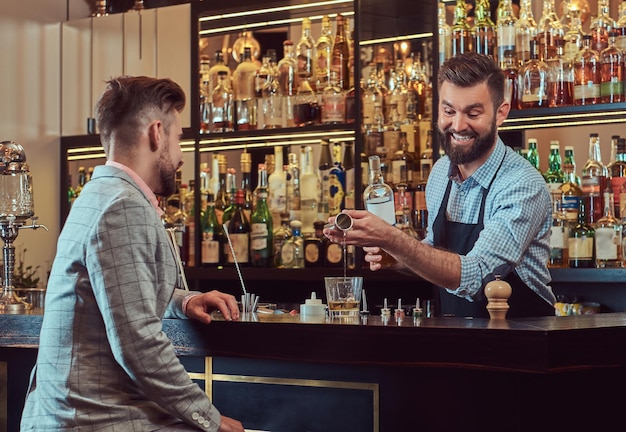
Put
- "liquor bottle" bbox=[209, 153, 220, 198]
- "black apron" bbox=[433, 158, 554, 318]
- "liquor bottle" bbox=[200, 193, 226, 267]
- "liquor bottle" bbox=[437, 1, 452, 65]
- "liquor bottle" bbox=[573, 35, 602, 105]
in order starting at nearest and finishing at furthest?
"black apron" bbox=[433, 158, 554, 318] < "liquor bottle" bbox=[573, 35, 602, 105] < "liquor bottle" bbox=[437, 1, 452, 65] < "liquor bottle" bbox=[200, 193, 226, 267] < "liquor bottle" bbox=[209, 153, 220, 198]

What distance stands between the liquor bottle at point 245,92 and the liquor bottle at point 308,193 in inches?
11.5

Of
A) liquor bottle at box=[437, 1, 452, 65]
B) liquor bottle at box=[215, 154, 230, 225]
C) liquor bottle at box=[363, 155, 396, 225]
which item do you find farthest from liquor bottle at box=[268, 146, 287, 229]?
liquor bottle at box=[363, 155, 396, 225]

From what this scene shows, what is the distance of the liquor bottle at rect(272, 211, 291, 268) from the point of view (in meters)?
4.16

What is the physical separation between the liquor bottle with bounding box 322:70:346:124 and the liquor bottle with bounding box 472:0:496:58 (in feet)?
1.93

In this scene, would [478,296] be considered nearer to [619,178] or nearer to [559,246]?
[559,246]

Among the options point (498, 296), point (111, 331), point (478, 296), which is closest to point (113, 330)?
point (111, 331)

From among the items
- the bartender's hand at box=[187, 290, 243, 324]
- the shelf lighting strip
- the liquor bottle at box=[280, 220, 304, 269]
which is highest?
the shelf lighting strip

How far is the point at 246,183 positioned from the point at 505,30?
4.31ft

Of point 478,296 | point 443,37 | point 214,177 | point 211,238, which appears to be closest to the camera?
point 478,296

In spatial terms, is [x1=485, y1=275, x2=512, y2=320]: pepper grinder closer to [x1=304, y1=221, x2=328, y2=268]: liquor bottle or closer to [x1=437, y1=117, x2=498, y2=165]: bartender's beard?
[x1=437, y1=117, x2=498, y2=165]: bartender's beard

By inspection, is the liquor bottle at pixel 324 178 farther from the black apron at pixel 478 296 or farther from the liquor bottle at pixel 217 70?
the black apron at pixel 478 296

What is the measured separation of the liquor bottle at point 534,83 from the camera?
3697mm

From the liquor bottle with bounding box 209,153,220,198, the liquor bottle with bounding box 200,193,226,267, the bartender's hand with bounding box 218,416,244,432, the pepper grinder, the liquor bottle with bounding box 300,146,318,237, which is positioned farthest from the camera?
the liquor bottle with bounding box 209,153,220,198

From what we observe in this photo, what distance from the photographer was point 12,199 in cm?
304
